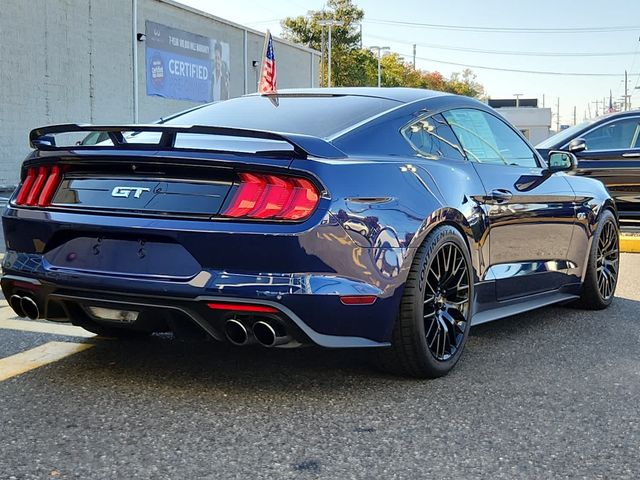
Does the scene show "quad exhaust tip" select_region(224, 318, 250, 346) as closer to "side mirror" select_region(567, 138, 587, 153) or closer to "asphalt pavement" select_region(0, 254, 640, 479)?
"asphalt pavement" select_region(0, 254, 640, 479)

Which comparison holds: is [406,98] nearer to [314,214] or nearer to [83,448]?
[314,214]

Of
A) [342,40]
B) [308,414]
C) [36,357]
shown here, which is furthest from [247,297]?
[342,40]

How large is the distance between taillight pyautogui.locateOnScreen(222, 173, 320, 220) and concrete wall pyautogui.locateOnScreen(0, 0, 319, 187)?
17.2 meters

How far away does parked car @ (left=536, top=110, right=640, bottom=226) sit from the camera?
9.94 metres

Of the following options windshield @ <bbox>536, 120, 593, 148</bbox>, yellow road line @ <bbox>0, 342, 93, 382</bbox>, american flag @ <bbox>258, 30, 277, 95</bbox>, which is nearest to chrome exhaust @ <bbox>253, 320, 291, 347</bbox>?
yellow road line @ <bbox>0, 342, 93, 382</bbox>

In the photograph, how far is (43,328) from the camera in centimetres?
462

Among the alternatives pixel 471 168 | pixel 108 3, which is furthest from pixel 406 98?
pixel 108 3

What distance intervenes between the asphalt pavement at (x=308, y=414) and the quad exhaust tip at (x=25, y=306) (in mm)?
306

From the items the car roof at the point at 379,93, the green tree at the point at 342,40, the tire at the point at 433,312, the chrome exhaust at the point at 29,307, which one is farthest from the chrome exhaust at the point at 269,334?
the green tree at the point at 342,40

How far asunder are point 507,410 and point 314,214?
1.14 m

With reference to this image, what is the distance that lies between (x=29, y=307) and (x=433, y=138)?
2.08 metres

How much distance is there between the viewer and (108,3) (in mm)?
22672

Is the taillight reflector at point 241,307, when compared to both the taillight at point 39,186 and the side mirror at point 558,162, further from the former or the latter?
the side mirror at point 558,162

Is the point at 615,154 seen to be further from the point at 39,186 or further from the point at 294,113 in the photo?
the point at 39,186
